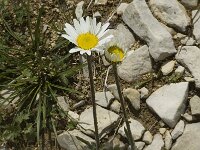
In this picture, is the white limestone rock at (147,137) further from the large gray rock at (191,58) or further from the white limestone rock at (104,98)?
the large gray rock at (191,58)

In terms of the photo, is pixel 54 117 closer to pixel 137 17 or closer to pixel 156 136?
pixel 156 136

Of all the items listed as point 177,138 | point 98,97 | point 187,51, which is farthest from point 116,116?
point 187,51

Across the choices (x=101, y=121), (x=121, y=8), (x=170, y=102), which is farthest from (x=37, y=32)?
(x=170, y=102)

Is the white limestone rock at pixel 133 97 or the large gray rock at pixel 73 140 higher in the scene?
the white limestone rock at pixel 133 97

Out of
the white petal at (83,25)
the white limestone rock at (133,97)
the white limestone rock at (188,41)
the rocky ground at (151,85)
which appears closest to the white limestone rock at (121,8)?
the rocky ground at (151,85)

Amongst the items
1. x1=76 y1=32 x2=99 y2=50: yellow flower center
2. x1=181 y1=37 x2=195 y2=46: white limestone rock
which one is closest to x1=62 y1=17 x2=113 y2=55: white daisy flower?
x1=76 y1=32 x2=99 y2=50: yellow flower center

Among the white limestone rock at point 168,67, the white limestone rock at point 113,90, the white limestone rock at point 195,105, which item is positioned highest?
the white limestone rock at point 168,67

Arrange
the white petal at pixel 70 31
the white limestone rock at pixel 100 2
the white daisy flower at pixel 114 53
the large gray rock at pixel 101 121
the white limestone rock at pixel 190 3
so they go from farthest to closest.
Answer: the white limestone rock at pixel 100 2 → the white limestone rock at pixel 190 3 → the large gray rock at pixel 101 121 → the white petal at pixel 70 31 → the white daisy flower at pixel 114 53
